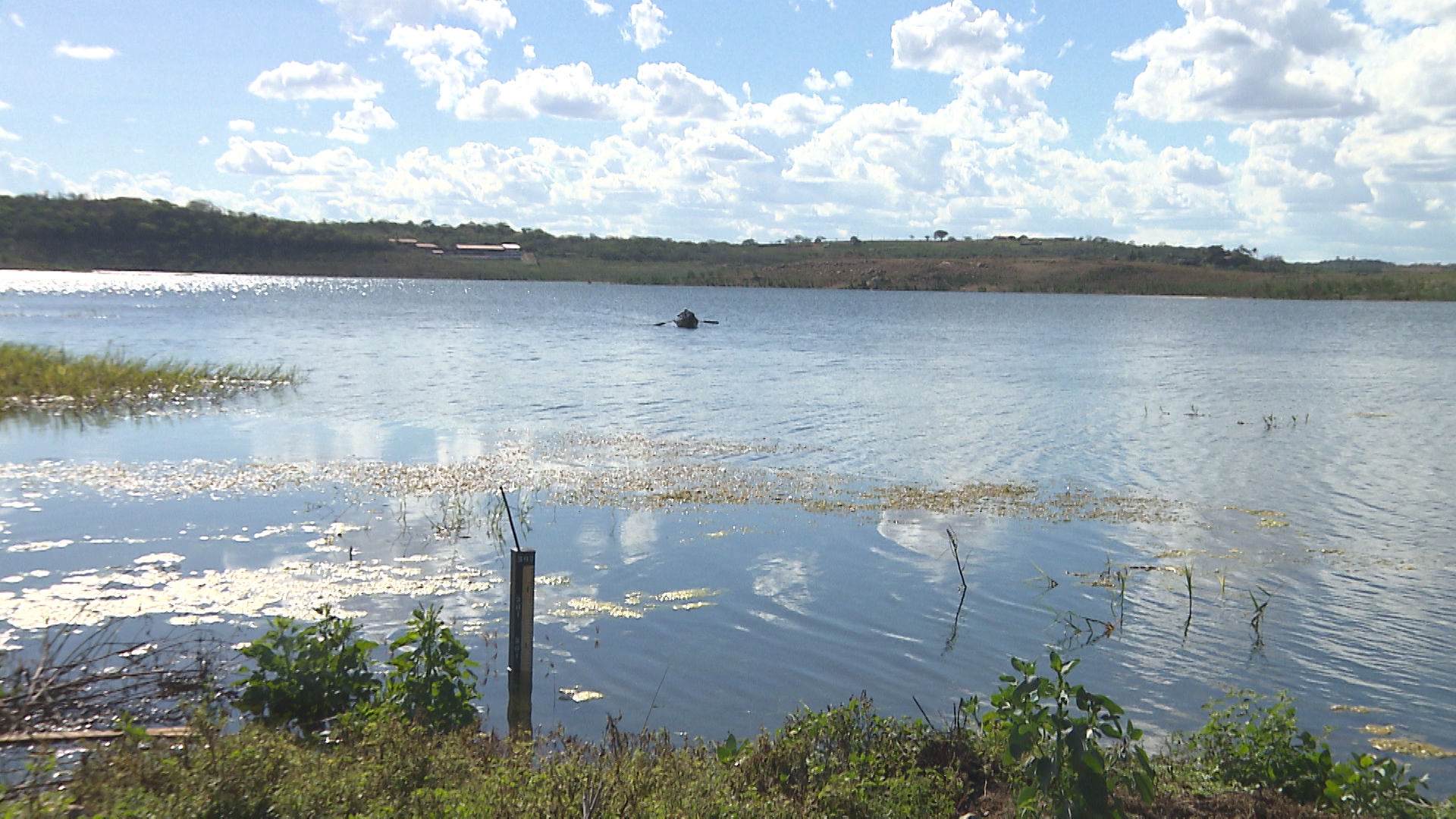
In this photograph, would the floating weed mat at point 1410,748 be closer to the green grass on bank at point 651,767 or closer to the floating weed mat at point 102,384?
the green grass on bank at point 651,767

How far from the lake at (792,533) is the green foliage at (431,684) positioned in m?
0.66

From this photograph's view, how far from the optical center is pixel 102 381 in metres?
24.6

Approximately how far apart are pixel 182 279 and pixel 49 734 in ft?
452

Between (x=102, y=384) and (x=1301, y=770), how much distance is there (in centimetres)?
2511

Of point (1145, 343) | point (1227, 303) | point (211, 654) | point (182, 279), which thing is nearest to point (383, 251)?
point (182, 279)

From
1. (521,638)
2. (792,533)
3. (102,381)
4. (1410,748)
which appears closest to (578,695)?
(521,638)

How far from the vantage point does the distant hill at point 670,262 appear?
13150 centimetres

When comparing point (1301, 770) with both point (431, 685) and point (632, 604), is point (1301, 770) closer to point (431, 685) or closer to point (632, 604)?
point (431, 685)

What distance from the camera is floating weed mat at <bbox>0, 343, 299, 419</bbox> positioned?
72.9ft

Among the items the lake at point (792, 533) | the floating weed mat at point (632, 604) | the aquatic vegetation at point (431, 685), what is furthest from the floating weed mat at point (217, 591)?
the aquatic vegetation at point (431, 685)

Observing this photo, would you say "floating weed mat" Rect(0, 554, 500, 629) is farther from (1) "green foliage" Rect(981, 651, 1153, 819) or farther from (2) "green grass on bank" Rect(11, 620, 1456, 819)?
(1) "green foliage" Rect(981, 651, 1153, 819)

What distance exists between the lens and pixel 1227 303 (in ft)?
396

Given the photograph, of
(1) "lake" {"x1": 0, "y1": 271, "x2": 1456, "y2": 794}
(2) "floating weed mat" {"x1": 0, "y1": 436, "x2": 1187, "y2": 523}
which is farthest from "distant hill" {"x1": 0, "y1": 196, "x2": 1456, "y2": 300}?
(2) "floating weed mat" {"x1": 0, "y1": 436, "x2": 1187, "y2": 523}

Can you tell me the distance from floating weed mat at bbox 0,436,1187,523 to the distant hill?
122 metres
